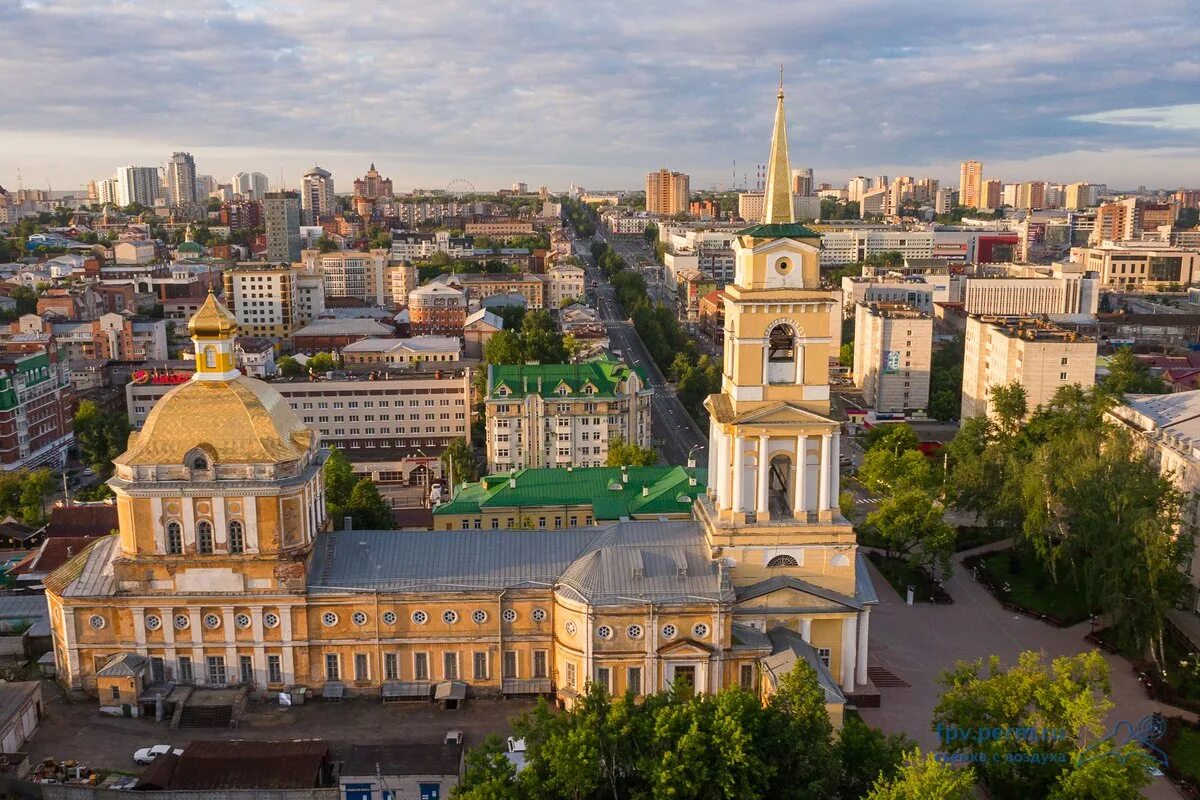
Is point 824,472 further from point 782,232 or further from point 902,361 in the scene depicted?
point 902,361

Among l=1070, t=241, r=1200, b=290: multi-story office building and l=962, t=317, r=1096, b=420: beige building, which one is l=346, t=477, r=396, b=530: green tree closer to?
l=962, t=317, r=1096, b=420: beige building

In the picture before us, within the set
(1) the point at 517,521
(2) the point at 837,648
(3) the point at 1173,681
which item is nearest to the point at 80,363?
(1) the point at 517,521

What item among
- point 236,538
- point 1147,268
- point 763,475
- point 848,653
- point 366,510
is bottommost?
point 848,653

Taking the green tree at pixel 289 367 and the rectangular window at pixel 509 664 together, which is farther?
the green tree at pixel 289 367

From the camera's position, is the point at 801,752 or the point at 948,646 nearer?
the point at 801,752

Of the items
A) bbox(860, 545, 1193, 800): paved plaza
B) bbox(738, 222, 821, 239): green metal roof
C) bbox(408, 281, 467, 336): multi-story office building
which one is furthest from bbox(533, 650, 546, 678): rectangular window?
bbox(408, 281, 467, 336): multi-story office building

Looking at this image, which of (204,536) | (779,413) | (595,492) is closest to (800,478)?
(779,413)

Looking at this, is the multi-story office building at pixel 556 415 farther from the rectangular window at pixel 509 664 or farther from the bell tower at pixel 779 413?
the rectangular window at pixel 509 664

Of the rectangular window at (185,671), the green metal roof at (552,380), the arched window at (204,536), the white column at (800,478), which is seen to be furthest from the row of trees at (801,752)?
the green metal roof at (552,380)
